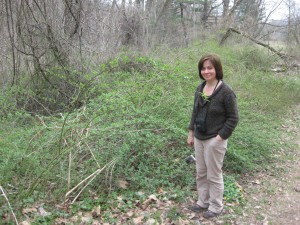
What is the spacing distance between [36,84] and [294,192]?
21.1 feet

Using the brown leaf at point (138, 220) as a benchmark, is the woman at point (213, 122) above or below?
above

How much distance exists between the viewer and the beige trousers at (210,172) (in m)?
3.75

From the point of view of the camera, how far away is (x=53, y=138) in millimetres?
4895

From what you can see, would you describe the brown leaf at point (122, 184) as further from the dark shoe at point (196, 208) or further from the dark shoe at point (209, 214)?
the dark shoe at point (209, 214)

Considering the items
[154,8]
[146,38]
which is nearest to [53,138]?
[146,38]

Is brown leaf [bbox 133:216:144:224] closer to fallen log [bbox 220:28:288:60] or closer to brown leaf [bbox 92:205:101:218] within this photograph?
brown leaf [bbox 92:205:101:218]

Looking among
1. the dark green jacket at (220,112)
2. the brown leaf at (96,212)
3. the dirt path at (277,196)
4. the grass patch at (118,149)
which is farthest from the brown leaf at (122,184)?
the dirt path at (277,196)

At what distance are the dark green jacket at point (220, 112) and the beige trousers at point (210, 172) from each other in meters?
0.12

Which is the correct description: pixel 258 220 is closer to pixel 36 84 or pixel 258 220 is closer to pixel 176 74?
pixel 176 74

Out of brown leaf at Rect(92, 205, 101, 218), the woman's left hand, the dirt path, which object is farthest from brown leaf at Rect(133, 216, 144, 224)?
the woman's left hand

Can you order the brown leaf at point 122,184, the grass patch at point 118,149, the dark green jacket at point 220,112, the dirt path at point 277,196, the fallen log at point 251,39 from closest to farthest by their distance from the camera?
the dark green jacket at point 220,112, the dirt path at point 277,196, the grass patch at point 118,149, the brown leaf at point 122,184, the fallen log at point 251,39

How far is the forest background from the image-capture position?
4.30 meters

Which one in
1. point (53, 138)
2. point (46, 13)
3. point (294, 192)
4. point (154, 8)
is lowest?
point (294, 192)

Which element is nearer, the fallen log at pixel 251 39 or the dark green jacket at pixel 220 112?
the dark green jacket at pixel 220 112
